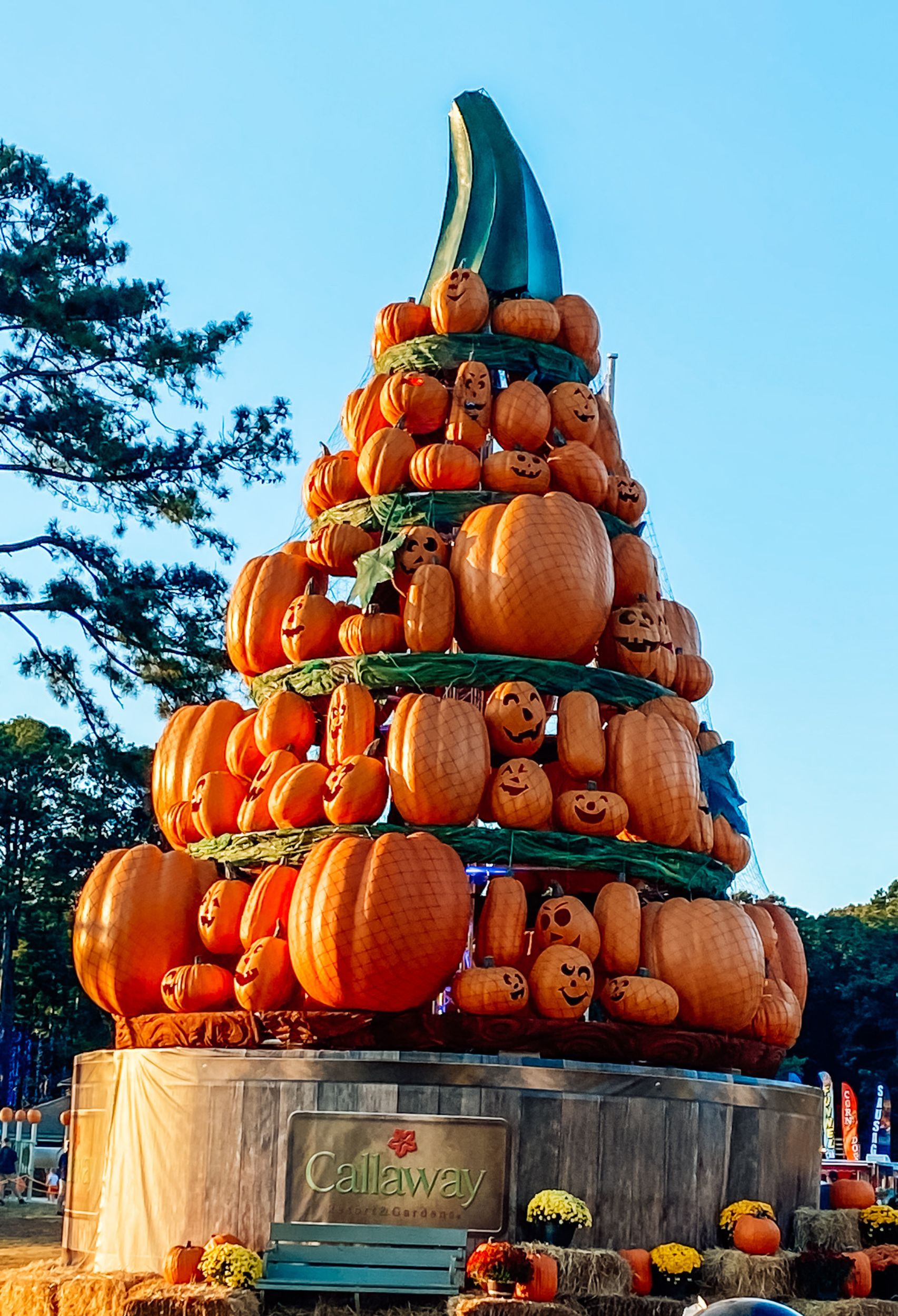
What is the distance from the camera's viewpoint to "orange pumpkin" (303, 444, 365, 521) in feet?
60.8

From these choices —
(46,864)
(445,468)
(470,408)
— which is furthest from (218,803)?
(46,864)

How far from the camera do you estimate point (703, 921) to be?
15.9 meters

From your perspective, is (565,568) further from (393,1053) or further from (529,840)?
(393,1053)

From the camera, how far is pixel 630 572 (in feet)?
59.2

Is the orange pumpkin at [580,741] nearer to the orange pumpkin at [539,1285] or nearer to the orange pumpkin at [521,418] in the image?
the orange pumpkin at [521,418]

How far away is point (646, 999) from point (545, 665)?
3352 mm

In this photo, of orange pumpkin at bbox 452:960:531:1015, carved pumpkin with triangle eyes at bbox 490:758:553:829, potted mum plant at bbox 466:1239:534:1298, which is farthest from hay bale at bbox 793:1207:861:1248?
carved pumpkin with triangle eyes at bbox 490:758:553:829

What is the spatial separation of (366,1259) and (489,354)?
9.55 meters

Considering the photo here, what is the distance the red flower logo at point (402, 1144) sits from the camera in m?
14.2

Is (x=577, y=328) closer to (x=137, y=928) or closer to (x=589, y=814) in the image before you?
(x=589, y=814)

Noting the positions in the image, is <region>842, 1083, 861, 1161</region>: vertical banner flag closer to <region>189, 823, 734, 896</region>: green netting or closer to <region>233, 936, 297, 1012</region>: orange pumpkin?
<region>189, 823, 734, 896</region>: green netting

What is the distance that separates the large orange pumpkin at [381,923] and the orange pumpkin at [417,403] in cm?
516

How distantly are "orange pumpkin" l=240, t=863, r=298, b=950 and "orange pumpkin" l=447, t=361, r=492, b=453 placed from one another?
4942mm

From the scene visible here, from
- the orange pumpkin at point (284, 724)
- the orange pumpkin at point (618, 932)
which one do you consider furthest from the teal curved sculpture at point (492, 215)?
the orange pumpkin at point (618, 932)
